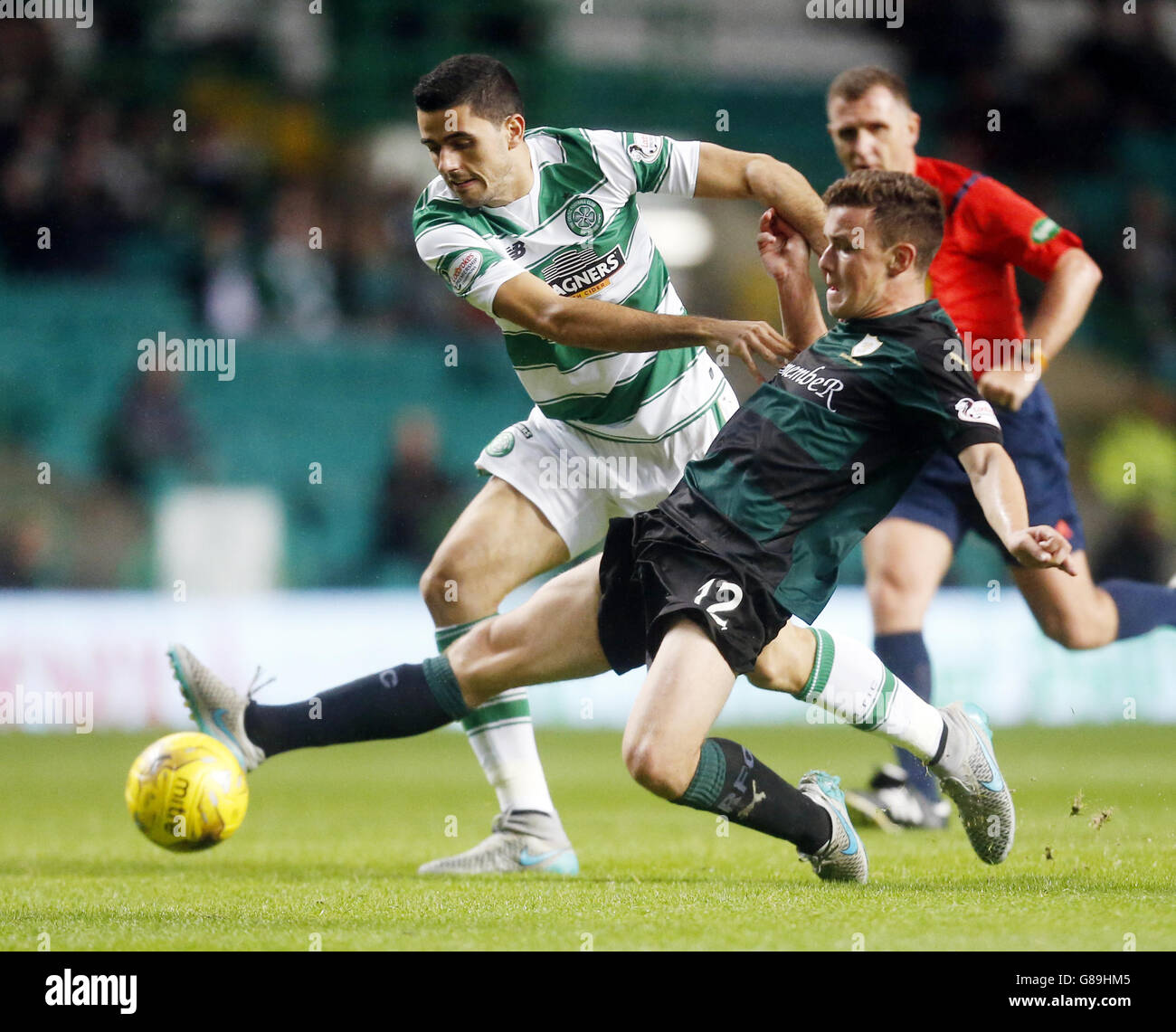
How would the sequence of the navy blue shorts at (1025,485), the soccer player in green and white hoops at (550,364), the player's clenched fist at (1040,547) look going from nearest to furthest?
the player's clenched fist at (1040,547) → the soccer player in green and white hoops at (550,364) → the navy blue shorts at (1025,485)

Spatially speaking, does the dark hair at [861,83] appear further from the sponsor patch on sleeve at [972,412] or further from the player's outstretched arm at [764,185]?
the sponsor patch on sleeve at [972,412]

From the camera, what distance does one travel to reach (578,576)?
4258 millimetres

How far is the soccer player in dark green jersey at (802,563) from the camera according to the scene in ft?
12.7

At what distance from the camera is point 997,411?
562 centimetres

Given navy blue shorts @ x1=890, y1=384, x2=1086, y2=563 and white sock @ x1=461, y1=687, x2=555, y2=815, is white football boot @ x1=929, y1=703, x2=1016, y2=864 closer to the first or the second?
white sock @ x1=461, y1=687, x2=555, y2=815

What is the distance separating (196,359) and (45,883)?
347 inches

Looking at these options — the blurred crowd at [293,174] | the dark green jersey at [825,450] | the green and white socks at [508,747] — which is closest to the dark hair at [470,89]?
the dark green jersey at [825,450]

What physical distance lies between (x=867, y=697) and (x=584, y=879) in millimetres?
963

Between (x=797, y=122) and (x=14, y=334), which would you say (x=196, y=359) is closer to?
(x=14, y=334)
